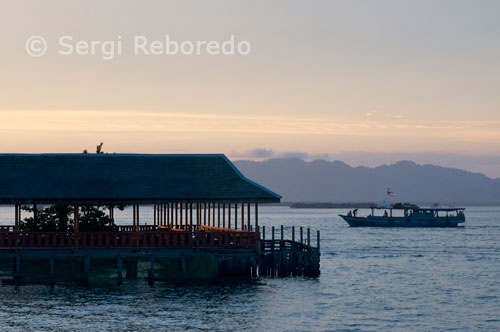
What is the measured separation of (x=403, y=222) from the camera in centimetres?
13838

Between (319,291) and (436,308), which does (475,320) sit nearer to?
(436,308)

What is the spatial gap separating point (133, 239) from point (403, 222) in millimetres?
96562

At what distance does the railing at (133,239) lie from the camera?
46906 millimetres

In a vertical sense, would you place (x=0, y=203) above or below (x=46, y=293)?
above

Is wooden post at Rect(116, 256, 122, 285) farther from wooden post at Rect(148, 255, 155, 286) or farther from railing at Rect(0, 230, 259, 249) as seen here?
wooden post at Rect(148, 255, 155, 286)

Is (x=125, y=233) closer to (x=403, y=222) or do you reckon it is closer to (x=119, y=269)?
(x=119, y=269)

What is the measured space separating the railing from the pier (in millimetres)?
54

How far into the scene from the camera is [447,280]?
58.4m

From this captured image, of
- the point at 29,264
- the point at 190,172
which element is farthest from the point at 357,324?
the point at 29,264

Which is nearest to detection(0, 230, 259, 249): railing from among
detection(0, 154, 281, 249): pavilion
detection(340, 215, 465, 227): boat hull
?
detection(0, 154, 281, 249): pavilion

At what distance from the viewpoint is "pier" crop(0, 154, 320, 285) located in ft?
153

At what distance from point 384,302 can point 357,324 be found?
7.89 meters

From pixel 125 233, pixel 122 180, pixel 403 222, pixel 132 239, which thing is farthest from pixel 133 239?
pixel 403 222

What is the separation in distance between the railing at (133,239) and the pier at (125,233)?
0.18ft
